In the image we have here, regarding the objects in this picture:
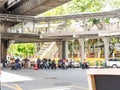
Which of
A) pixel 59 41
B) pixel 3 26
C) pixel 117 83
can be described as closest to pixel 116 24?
pixel 59 41

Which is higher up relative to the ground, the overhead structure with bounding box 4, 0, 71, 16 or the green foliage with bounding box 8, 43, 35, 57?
the overhead structure with bounding box 4, 0, 71, 16

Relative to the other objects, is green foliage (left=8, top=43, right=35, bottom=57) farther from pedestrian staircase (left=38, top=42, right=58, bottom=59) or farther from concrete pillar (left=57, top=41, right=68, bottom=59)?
concrete pillar (left=57, top=41, right=68, bottom=59)

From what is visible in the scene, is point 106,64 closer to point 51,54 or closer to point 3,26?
point 3,26

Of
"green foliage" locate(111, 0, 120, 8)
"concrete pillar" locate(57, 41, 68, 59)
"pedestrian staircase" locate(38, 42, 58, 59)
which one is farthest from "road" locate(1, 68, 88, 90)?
"green foliage" locate(111, 0, 120, 8)

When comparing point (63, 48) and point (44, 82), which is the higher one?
point (63, 48)

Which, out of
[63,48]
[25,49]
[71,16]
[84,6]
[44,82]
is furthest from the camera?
[25,49]

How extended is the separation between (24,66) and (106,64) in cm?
936

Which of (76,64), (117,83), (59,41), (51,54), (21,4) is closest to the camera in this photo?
(117,83)

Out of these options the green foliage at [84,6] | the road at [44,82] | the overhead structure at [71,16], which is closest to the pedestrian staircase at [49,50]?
the green foliage at [84,6]

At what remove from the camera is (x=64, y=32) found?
38.9 metres

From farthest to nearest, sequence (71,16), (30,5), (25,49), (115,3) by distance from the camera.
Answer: (25,49), (115,3), (71,16), (30,5)

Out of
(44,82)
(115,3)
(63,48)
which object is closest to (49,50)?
(63,48)

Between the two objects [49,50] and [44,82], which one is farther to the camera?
[49,50]

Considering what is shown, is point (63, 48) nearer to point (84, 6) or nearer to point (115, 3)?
point (84, 6)
